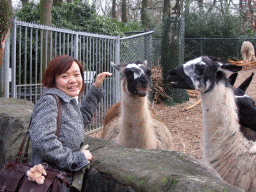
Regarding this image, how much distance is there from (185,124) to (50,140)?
6.88 m

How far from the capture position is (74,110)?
1975 millimetres

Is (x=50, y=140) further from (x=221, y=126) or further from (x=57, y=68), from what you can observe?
(x=221, y=126)

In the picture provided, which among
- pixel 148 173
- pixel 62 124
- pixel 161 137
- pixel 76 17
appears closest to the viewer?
pixel 148 173

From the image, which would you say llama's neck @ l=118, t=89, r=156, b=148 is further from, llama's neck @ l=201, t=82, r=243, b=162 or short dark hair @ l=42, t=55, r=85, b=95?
short dark hair @ l=42, t=55, r=85, b=95

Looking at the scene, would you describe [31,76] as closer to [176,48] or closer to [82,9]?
[82,9]

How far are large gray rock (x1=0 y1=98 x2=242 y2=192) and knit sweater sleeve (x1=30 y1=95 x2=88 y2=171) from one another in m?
0.17

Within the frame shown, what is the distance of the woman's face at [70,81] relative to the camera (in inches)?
77.2

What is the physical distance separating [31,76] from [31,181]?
3.67 m

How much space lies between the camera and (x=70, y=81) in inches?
77.7

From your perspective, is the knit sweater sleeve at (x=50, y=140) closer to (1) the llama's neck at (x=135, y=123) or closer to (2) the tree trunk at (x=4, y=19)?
(1) the llama's neck at (x=135, y=123)

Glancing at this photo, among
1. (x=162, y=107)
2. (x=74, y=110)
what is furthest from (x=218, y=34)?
(x=74, y=110)

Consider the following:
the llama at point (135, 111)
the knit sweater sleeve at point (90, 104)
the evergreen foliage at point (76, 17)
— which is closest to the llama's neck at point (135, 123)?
the llama at point (135, 111)

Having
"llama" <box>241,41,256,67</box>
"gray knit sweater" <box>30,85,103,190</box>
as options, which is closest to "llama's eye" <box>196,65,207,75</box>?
"gray knit sweater" <box>30,85,103,190</box>

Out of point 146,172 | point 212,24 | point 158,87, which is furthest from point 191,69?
point 212,24
